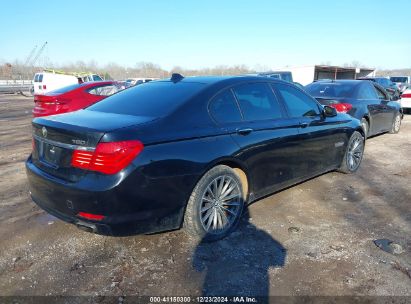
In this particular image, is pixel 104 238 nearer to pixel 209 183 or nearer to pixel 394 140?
pixel 209 183

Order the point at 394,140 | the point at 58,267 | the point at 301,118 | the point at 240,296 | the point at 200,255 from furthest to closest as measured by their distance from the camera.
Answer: the point at 394,140 < the point at 301,118 < the point at 200,255 < the point at 58,267 < the point at 240,296

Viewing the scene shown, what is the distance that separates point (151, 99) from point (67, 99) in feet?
18.1

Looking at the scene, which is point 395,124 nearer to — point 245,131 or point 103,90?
point 245,131

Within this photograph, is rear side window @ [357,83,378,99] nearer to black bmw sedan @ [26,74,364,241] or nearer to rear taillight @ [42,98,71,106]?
black bmw sedan @ [26,74,364,241]

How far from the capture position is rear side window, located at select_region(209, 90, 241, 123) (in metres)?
3.62

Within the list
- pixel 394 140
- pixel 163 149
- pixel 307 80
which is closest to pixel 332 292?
pixel 163 149

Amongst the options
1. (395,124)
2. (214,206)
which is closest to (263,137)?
(214,206)

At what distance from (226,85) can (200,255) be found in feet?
5.89

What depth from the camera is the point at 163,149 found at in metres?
3.07

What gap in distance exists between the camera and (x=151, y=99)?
3.77 meters

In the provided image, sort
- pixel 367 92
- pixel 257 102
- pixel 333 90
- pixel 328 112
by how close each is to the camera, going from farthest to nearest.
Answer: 1. pixel 367 92
2. pixel 333 90
3. pixel 328 112
4. pixel 257 102

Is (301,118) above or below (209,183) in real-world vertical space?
above

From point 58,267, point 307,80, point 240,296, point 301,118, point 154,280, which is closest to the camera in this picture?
point 240,296

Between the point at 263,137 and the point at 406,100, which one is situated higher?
the point at 263,137
